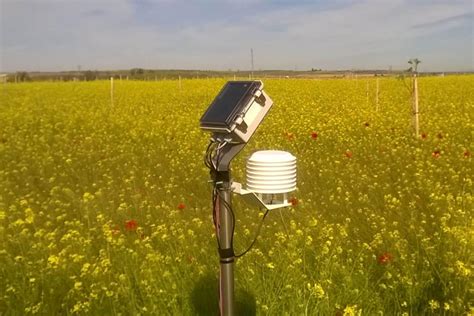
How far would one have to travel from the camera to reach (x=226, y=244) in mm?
2289

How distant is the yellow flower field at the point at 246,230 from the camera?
132 inches

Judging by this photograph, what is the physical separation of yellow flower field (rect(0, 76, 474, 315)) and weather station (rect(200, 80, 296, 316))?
0.94 metres

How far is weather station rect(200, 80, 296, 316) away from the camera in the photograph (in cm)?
214

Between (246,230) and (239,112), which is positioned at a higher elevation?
(239,112)

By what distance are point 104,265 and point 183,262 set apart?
0.62m

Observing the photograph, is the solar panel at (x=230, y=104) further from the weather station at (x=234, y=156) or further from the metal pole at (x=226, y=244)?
the metal pole at (x=226, y=244)

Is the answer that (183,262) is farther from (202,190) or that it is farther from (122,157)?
(122,157)

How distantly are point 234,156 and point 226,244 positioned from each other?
0.42 meters

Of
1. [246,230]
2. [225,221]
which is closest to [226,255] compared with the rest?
[225,221]

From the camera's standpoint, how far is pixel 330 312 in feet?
10.4

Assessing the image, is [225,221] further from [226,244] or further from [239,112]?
[239,112]

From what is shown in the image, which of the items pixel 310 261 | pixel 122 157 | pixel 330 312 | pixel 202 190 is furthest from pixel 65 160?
pixel 330 312

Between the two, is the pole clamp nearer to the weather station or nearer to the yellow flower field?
the weather station

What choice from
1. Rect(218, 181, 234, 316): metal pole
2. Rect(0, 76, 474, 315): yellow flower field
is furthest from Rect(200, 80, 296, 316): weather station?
Rect(0, 76, 474, 315): yellow flower field
